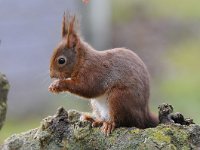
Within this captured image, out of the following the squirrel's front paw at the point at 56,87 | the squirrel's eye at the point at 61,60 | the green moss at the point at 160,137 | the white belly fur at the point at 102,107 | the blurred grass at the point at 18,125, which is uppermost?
the blurred grass at the point at 18,125

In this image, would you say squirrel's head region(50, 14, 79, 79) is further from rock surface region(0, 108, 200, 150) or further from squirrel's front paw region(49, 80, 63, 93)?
rock surface region(0, 108, 200, 150)

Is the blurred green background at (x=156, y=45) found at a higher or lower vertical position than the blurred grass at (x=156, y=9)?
lower

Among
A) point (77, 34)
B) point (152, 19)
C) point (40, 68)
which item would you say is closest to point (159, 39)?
point (152, 19)

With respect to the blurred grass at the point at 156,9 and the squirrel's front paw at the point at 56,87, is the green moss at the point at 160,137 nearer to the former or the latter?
the squirrel's front paw at the point at 56,87

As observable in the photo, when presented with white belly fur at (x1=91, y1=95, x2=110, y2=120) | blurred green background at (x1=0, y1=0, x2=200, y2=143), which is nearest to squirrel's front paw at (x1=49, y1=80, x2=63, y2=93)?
white belly fur at (x1=91, y1=95, x2=110, y2=120)

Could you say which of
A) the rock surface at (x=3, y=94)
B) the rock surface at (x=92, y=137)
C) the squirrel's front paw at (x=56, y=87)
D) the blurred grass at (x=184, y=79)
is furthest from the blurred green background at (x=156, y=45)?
the rock surface at (x=92, y=137)

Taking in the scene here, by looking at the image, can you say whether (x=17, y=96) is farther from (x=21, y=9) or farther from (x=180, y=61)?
(x=180, y=61)
